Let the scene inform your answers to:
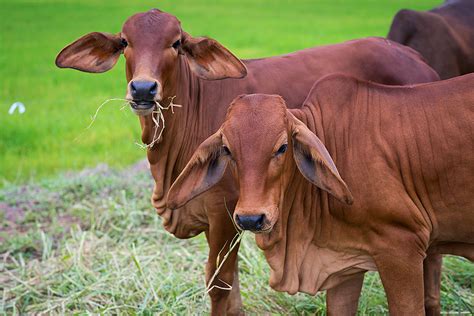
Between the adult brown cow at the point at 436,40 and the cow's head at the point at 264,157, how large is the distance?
3025 mm

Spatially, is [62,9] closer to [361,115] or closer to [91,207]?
[91,207]

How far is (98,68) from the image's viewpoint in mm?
4527

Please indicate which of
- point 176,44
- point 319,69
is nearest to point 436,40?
point 319,69

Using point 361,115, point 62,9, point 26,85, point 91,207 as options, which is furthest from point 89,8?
point 361,115

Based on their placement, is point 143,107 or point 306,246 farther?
point 143,107

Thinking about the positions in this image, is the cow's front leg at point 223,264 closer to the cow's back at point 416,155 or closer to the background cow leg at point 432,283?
the cow's back at point 416,155

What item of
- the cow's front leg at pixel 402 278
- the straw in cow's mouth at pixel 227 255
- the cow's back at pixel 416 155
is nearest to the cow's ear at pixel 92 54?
the straw in cow's mouth at pixel 227 255

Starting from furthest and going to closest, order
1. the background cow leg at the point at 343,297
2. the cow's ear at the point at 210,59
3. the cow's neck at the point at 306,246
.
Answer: the cow's ear at the point at 210,59 < the background cow leg at the point at 343,297 < the cow's neck at the point at 306,246

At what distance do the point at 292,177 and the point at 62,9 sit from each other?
14.5 metres

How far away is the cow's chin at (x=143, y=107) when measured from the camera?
4027 millimetres

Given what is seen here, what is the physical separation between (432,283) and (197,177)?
1523mm

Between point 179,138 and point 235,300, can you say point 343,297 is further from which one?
point 179,138

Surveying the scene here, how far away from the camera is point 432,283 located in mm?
4566

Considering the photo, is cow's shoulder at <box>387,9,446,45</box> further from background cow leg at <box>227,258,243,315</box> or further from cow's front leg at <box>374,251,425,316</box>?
cow's front leg at <box>374,251,425,316</box>
